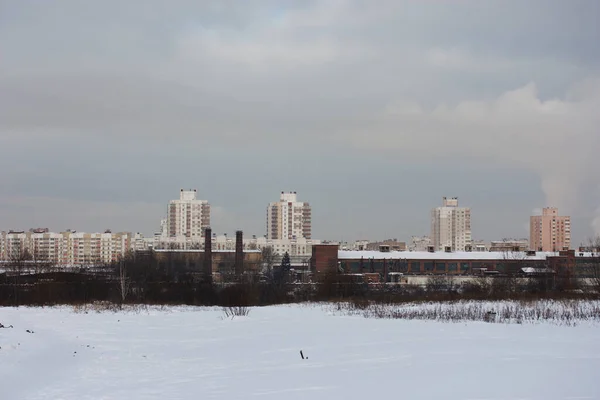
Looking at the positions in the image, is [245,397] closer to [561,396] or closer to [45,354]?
[561,396]

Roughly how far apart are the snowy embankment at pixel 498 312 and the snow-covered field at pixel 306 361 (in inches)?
70.5

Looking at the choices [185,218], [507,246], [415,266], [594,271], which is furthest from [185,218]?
[594,271]

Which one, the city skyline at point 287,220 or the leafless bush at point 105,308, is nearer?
the leafless bush at point 105,308

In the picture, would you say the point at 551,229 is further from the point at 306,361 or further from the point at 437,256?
the point at 306,361

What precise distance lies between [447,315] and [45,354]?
1571 centimetres

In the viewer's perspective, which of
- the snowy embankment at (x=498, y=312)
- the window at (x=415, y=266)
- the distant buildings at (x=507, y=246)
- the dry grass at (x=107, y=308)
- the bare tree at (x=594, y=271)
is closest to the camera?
the snowy embankment at (x=498, y=312)

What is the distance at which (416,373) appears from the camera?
40.0ft

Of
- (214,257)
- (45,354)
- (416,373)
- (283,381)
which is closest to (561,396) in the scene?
(416,373)

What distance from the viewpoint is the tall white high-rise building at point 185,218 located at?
181m

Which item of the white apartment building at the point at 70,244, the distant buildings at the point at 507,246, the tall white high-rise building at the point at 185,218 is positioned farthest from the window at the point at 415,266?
the tall white high-rise building at the point at 185,218

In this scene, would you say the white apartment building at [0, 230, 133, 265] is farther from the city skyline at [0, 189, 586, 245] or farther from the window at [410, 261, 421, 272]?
the window at [410, 261, 421, 272]

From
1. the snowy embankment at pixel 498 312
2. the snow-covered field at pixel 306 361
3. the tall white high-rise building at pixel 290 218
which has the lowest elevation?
the snowy embankment at pixel 498 312

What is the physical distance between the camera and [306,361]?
1443cm

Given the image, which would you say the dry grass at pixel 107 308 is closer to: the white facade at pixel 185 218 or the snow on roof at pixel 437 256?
the snow on roof at pixel 437 256
